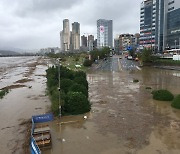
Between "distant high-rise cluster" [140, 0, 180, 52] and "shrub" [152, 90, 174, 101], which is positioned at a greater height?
"distant high-rise cluster" [140, 0, 180, 52]

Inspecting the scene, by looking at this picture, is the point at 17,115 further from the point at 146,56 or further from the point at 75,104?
the point at 146,56

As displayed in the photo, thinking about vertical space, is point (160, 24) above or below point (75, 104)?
above

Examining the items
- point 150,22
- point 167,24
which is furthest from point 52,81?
point 150,22

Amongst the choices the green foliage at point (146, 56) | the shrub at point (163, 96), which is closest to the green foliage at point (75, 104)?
the shrub at point (163, 96)

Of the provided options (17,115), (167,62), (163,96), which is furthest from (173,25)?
(17,115)

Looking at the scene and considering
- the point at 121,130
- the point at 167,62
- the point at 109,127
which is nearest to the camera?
the point at 121,130

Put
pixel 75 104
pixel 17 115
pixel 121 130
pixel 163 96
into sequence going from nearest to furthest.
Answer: pixel 121 130 → pixel 75 104 → pixel 17 115 → pixel 163 96

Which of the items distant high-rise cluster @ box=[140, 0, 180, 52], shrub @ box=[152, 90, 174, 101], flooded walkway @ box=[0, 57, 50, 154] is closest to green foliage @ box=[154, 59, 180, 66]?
distant high-rise cluster @ box=[140, 0, 180, 52]

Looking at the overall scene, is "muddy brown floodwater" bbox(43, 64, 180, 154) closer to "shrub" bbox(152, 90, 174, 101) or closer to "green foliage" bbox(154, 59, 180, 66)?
"shrub" bbox(152, 90, 174, 101)

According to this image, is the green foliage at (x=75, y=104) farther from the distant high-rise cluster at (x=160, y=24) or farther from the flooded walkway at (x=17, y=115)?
the distant high-rise cluster at (x=160, y=24)

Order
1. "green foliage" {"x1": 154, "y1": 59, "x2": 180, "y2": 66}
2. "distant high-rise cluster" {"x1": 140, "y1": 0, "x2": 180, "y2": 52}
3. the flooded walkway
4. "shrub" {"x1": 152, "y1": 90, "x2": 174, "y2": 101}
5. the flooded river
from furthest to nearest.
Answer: "distant high-rise cluster" {"x1": 140, "y1": 0, "x2": 180, "y2": 52}
"green foliage" {"x1": 154, "y1": 59, "x2": 180, "y2": 66}
"shrub" {"x1": 152, "y1": 90, "x2": 174, "y2": 101}
the flooded walkway
the flooded river
